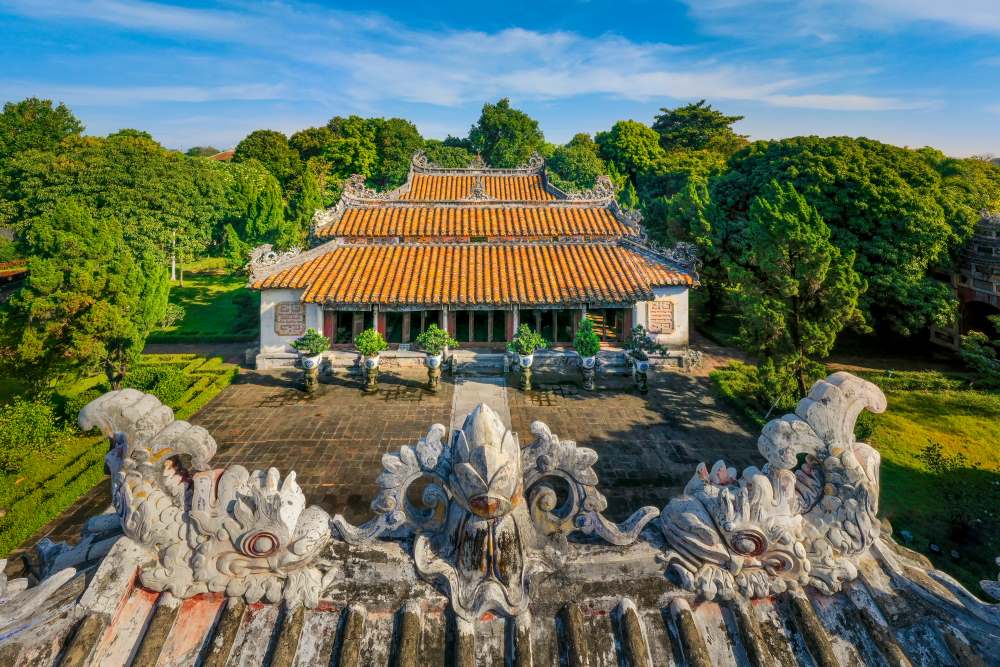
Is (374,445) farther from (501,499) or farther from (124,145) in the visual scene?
(124,145)

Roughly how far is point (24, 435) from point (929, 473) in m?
19.4

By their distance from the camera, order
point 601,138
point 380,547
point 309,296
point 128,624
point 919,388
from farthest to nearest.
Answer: point 601,138 → point 309,296 → point 919,388 → point 380,547 → point 128,624

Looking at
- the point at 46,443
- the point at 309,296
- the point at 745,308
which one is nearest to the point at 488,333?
the point at 309,296

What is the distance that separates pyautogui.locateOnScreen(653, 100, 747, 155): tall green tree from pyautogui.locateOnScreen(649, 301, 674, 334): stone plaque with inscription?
4998cm

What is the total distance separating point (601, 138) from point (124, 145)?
164 feet

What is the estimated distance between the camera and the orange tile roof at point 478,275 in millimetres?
18016

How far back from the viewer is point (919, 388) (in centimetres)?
1628

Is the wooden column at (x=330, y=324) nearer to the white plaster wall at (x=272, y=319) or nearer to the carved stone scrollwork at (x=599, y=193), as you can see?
the white plaster wall at (x=272, y=319)

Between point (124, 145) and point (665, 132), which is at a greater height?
point (665, 132)

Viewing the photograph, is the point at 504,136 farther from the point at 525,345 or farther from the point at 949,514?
the point at 949,514

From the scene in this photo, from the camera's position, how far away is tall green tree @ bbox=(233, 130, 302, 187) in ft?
192

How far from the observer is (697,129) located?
64.2 m

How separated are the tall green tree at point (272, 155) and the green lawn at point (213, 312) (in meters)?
26.4

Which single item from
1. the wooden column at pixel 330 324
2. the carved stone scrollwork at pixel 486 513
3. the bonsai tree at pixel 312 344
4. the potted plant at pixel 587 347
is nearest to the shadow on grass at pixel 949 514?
the potted plant at pixel 587 347
